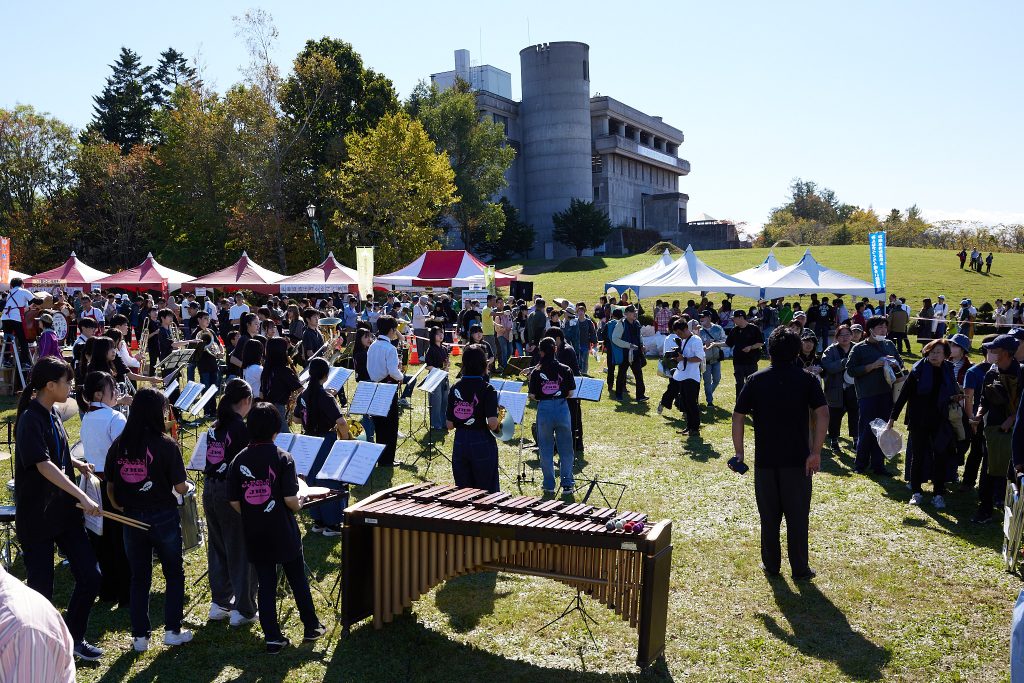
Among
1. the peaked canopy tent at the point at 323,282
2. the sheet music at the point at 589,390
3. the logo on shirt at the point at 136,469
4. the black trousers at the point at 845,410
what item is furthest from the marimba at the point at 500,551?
the peaked canopy tent at the point at 323,282

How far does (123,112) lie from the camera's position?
5962 cm

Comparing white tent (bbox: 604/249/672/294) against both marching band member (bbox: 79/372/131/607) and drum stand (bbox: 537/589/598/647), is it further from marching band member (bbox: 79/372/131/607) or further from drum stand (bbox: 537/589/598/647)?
marching band member (bbox: 79/372/131/607)

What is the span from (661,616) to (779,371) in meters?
2.44

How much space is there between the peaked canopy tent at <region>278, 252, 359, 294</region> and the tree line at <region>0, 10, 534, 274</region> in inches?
538

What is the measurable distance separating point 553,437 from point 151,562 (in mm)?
4788

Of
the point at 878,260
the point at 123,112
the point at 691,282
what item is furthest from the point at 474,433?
the point at 123,112

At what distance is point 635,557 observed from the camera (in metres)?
5.30

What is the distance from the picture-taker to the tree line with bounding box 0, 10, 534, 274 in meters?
40.8

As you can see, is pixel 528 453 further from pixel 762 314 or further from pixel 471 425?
pixel 762 314

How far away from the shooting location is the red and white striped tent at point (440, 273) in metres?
25.4

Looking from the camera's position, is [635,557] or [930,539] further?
[930,539]

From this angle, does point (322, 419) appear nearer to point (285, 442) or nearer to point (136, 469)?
point (285, 442)

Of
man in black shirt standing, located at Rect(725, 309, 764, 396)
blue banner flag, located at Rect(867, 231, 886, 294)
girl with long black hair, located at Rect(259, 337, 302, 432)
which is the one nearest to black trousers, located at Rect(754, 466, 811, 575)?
girl with long black hair, located at Rect(259, 337, 302, 432)

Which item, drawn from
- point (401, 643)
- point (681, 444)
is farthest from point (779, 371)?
point (681, 444)
